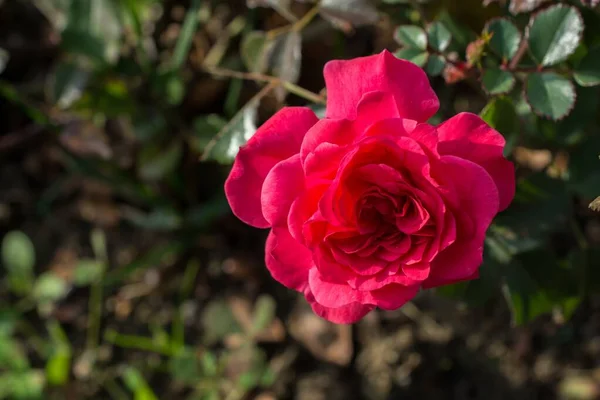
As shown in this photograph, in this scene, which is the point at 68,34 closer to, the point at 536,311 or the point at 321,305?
the point at 321,305

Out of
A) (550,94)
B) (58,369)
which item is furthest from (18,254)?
(550,94)

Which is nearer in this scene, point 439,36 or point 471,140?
point 471,140

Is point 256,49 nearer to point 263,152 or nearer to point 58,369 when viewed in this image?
point 263,152

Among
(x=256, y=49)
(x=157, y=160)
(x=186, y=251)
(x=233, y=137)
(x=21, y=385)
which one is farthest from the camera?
(x=186, y=251)

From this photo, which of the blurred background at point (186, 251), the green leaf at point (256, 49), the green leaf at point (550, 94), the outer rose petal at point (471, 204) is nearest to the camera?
the outer rose petal at point (471, 204)

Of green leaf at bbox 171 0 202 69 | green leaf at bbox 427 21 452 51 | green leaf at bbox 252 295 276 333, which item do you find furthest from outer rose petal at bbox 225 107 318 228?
green leaf at bbox 252 295 276 333

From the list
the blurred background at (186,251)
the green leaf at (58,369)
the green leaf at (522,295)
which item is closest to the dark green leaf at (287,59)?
the blurred background at (186,251)

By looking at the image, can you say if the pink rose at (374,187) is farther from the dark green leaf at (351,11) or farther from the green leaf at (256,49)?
the green leaf at (256,49)
